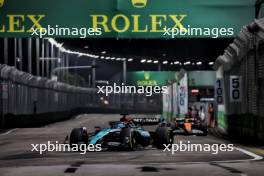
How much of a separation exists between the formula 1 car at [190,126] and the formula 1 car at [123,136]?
372 inches

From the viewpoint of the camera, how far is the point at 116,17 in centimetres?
2142

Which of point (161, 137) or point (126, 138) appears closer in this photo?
point (126, 138)

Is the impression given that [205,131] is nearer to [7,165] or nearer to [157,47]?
[7,165]

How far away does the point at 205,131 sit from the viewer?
27.0 metres

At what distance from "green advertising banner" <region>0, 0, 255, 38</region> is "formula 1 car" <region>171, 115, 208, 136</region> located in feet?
19.1

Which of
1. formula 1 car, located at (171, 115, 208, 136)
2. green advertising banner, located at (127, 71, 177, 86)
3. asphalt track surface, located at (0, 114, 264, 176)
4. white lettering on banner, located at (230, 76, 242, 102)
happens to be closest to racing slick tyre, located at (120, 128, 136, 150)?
asphalt track surface, located at (0, 114, 264, 176)

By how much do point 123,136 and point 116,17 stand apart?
6.49m

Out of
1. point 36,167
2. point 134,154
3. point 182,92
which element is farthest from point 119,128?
point 182,92

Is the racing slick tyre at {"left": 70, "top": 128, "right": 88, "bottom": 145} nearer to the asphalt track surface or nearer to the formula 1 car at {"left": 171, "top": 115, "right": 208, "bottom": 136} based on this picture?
the asphalt track surface

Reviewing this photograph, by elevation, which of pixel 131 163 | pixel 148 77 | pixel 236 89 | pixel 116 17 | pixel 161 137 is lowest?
pixel 131 163

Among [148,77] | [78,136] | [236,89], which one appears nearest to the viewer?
[78,136]

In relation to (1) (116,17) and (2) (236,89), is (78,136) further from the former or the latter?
(2) (236,89)

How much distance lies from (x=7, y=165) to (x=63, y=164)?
990 mm

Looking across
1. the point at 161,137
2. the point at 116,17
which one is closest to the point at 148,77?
the point at 116,17
